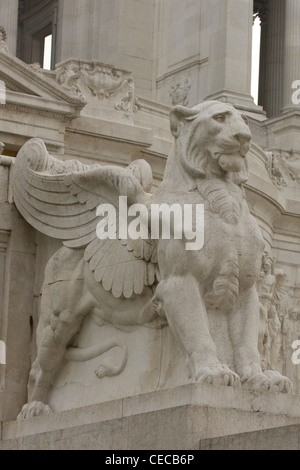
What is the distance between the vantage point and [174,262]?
1052 cm

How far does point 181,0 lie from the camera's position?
43875mm

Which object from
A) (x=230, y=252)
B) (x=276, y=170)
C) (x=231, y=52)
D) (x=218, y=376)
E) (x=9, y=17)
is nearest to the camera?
(x=218, y=376)

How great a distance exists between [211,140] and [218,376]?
1784 mm

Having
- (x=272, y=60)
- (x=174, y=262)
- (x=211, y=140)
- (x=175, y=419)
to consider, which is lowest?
(x=175, y=419)

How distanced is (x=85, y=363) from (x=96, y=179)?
1.43 meters

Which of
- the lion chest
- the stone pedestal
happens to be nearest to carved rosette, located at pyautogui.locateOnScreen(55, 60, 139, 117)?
the lion chest

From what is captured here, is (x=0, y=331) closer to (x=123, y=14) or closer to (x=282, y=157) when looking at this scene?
(x=282, y=157)

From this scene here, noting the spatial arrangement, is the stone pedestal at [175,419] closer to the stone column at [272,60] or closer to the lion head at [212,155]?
the lion head at [212,155]

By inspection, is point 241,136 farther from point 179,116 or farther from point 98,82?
point 98,82

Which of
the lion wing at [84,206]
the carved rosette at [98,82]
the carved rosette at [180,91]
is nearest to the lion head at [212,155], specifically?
the lion wing at [84,206]

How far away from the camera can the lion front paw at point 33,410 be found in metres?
11.4

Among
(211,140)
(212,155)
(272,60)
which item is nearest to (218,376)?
(212,155)

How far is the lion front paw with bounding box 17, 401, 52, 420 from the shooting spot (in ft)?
37.4

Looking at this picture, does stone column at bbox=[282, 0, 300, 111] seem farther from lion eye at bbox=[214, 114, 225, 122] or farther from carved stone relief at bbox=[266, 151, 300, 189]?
lion eye at bbox=[214, 114, 225, 122]
